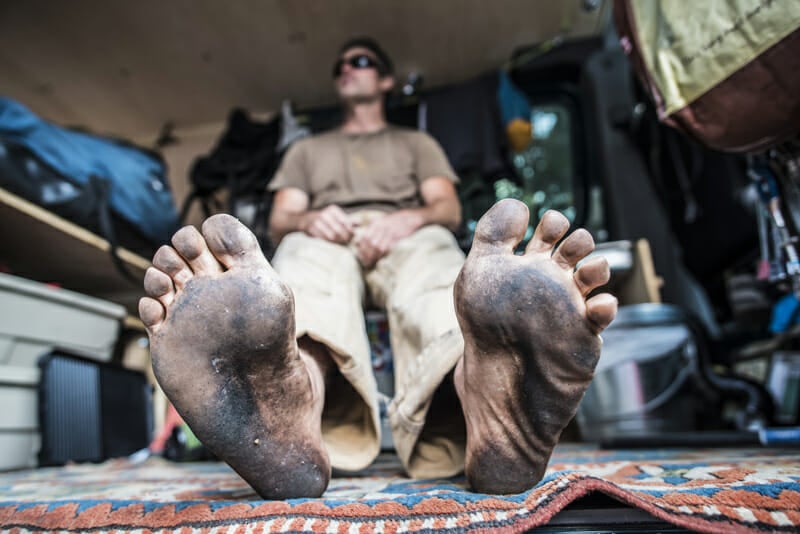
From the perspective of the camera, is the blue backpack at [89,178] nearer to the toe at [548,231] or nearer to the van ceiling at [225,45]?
the van ceiling at [225,45]

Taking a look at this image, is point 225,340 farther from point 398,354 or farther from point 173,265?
point 398,354

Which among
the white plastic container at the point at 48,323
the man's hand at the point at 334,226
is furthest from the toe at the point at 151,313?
the white plastic container at the point at 48,323

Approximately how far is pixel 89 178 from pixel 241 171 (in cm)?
54

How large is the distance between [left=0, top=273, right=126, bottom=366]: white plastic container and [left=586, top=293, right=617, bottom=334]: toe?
1192 mm

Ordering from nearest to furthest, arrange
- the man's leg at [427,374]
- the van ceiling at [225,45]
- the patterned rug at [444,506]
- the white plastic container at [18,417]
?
the patterned rug at [444,506]
the man's leg at [427,374]
the white plastic container at [18,417]
the van ceiling at [225,45]

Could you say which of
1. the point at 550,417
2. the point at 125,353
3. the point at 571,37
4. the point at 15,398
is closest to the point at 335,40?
the point at 571,37

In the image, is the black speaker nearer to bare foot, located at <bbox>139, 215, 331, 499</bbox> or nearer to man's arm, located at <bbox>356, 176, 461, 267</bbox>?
man's arm, located at <bbox>356, 176, 461, 267</bbox>

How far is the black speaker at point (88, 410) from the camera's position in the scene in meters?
1.17

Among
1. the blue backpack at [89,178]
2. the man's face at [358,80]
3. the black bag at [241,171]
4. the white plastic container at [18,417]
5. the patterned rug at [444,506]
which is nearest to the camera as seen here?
the patterned rug at [444,506]

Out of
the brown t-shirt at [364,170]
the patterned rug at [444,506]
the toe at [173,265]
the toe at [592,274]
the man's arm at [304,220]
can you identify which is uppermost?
the brown t-shirt at [364,170]

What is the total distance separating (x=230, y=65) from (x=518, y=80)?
1.06 m

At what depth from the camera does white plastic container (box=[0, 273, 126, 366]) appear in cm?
112

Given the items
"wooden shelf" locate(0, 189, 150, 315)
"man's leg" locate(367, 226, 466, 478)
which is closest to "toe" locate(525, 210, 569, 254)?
"man's leg" locate(367, 226, 466, 478)

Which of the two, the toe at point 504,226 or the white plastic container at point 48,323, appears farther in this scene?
the white plastic container at point 48,323
